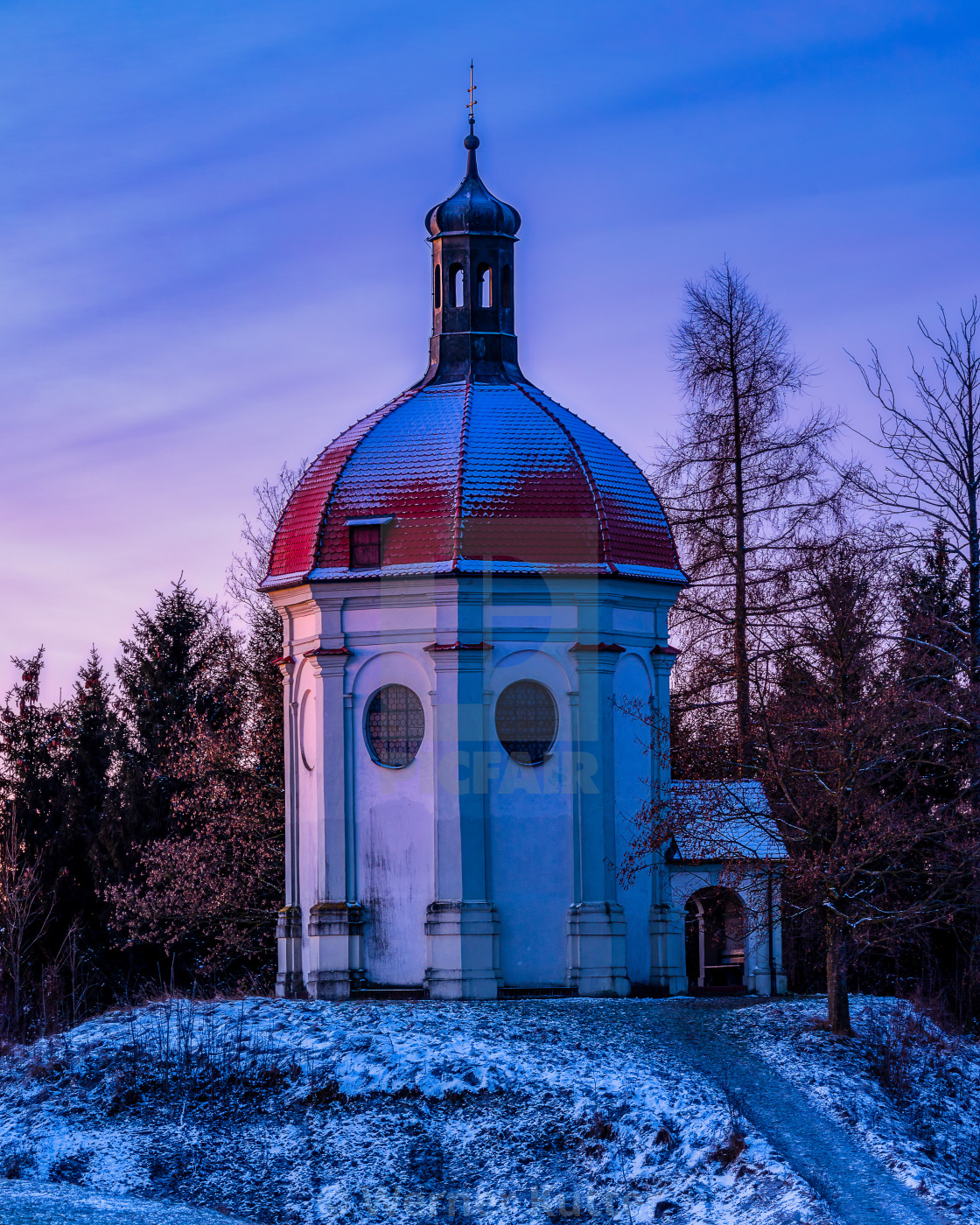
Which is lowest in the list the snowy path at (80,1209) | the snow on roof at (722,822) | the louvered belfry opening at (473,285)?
the snowy path at (80,1209)

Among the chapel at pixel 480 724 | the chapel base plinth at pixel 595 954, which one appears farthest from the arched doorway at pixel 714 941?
the chapel base plinth at pixel 595 954

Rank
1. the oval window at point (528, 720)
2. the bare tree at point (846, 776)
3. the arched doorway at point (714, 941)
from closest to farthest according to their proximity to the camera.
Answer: the bare tree at point (846, 776), the oval window at point (528, 720), the arched doorway at point (714, 941)

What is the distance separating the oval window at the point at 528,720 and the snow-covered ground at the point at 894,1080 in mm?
4587

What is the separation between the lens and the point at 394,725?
24938 mm

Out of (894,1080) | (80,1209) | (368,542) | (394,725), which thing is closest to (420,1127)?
(80,1209)

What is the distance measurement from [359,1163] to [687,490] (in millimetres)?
18378

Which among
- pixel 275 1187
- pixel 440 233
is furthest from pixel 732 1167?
pixel 440 233

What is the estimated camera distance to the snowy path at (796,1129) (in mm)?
15648

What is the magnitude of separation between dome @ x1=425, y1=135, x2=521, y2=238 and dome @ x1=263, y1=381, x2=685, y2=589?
113 inches

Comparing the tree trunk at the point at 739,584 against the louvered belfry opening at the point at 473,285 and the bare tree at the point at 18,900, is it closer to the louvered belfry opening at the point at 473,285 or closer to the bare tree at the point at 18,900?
the louvered belfry opening at the point at 473,285

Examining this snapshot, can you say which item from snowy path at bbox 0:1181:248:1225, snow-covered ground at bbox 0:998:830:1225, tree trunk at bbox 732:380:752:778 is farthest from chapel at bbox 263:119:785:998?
snowy path at bbox 0:1181:248:1225

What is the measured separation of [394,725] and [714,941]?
19.3 feet

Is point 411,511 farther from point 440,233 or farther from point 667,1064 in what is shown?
point 667,1064

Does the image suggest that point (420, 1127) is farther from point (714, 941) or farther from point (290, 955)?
point (714, 941)
